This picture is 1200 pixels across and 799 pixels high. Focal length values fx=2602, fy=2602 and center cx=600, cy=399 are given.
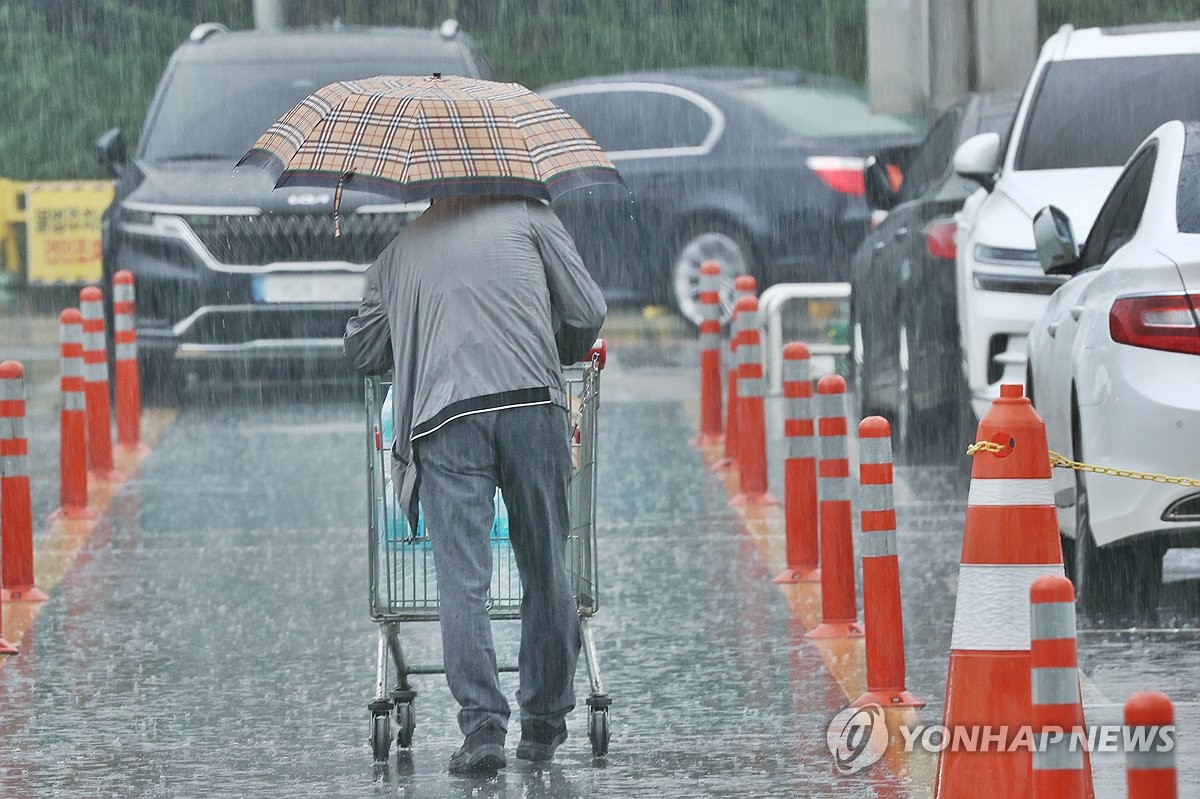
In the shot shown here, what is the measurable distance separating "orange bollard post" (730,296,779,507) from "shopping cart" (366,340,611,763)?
14.6ft

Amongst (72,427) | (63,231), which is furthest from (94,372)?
(63,231)

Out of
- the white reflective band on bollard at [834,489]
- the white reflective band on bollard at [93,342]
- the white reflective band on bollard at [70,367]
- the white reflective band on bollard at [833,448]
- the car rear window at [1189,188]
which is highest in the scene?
the car rear window at [1189,188]

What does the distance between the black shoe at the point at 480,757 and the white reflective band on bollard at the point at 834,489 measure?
2059 mm

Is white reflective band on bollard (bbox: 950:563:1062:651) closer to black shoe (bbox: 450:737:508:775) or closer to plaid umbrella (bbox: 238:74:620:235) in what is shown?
black shoe (bbox: 450:737:508:775)

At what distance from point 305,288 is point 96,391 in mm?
2542

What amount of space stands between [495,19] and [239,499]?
22.4 meters

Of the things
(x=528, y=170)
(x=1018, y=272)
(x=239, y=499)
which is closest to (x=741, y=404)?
(x=1018, y=272)

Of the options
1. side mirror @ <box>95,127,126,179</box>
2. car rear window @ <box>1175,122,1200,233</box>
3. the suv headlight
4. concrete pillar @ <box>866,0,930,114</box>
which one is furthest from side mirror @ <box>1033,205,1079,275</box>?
concrete pillar @ <box>866,0,930,114</box>

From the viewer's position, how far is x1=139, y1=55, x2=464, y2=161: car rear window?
1622 centimetres

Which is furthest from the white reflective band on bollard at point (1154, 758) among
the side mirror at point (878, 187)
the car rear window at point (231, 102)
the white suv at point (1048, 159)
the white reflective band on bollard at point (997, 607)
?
the car rear window at point (231, 102)

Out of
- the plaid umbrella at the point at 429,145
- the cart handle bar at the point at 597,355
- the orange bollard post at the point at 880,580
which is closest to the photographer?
the plaid umbrella at the point at 429,145

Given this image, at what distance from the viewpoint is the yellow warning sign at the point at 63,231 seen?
2486 cm

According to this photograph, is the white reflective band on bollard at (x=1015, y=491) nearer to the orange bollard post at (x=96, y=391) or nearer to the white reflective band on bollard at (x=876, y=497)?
the white reflective band on bollard at (x=876, y=497)

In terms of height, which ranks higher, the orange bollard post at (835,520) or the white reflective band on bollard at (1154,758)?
the white reflective band on bollard at (1154,758)
